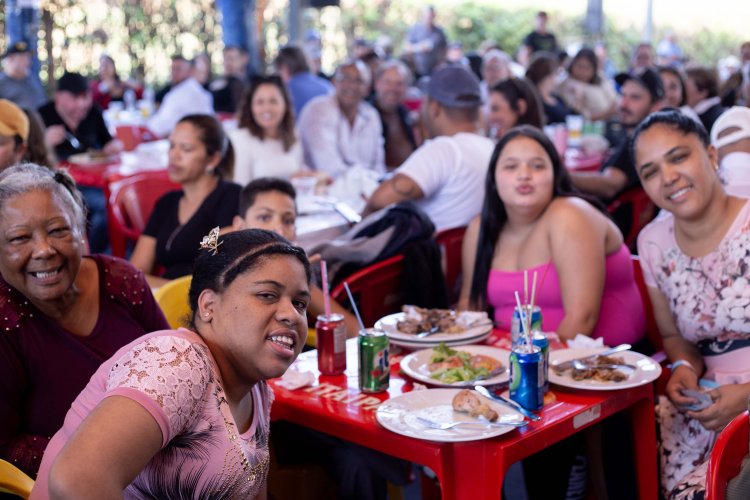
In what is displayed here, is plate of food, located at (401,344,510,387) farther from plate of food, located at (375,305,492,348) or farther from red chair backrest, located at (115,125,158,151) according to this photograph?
red chair backrest, located at (115,125,158,151)

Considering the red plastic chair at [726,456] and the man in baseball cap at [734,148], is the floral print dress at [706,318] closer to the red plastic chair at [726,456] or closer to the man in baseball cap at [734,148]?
the red plastic chair at [726,456]

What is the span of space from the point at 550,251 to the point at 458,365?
808 mm

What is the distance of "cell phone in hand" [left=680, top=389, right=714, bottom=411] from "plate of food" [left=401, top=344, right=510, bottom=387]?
530 millimetres

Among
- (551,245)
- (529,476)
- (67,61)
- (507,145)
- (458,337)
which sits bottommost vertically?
(529,476)

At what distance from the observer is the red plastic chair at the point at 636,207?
16.6 ft

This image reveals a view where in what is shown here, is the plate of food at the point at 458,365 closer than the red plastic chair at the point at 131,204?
Yes

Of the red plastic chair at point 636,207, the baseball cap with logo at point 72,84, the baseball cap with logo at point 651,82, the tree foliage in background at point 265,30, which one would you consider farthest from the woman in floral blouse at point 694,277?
the tree foliage in background at point 265,30

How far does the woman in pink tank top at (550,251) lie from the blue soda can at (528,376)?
81cm

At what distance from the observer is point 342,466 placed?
2918mm

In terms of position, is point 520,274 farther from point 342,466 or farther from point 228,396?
point 228,396

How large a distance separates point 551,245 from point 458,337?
58 centimetres

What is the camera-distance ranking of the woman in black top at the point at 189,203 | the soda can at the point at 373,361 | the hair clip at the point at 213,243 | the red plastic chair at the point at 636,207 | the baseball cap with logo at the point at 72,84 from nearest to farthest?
the hair clip at the point at 213,243 < the soda can at the point at 373,361 < the woman in black top at the point at 189,203 < the red plastic chair at the point at 636,207 < the baseball cap with logo at the point at 72,84

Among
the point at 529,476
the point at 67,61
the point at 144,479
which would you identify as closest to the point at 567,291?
the point at 529,476

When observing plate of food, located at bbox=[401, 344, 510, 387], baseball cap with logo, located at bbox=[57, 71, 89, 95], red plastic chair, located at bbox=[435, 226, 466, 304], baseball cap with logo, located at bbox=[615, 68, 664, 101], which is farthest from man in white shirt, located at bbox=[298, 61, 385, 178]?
plate of food, located at bbox=[401, 344, 510, 387]
